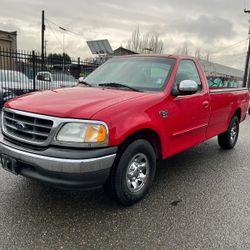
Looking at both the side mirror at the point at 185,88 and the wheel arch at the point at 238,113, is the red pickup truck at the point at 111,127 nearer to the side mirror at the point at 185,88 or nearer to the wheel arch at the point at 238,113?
the side mirror at the point at 185,88

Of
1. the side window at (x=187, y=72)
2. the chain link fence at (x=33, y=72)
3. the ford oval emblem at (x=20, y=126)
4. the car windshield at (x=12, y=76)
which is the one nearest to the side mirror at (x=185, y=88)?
the side window at (x=187, y=72)

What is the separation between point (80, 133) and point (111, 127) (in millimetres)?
310

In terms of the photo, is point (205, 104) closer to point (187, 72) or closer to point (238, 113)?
point (187, 72)

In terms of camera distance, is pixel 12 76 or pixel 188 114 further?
pixel 12 76

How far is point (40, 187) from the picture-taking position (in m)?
3.76

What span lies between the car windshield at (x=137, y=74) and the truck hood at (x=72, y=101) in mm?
381

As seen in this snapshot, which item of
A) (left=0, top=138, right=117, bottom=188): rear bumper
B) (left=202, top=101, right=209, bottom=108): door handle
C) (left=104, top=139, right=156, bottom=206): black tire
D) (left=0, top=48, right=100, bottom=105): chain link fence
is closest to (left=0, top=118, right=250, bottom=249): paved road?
(left=104, top=139, right=156, bottom=206): black tire

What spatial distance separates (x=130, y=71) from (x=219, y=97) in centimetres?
180

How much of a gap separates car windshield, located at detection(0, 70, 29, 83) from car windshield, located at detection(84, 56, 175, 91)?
8.03 metres

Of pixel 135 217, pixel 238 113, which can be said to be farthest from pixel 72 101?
pixel 238 113

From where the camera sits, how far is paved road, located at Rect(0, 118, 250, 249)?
2678mm

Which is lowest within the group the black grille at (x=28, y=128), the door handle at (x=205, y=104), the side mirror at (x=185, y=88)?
the black grille at (x=28, y=128)

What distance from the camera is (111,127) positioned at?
281cm

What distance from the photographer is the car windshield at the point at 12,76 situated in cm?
1127
